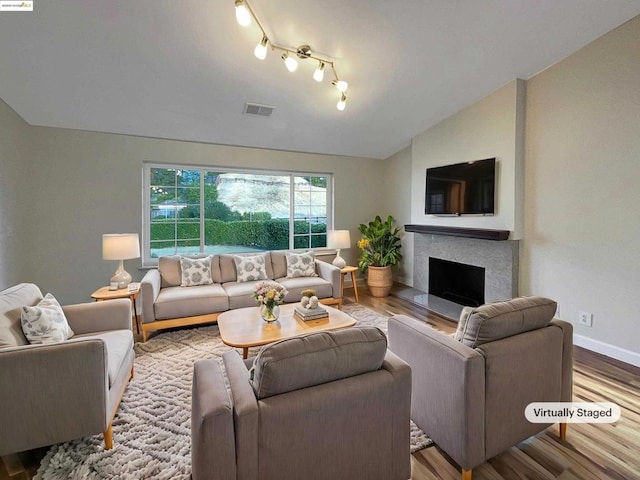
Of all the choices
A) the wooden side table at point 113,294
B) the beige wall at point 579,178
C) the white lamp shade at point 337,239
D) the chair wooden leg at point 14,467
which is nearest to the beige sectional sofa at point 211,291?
the wooden side table at point 113,294

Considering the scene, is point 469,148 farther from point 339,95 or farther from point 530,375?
point 530,375

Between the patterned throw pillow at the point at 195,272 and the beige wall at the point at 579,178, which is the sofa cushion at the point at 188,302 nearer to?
the patterned throw pillow at the point at 195,272

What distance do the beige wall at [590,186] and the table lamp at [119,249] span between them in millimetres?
4527

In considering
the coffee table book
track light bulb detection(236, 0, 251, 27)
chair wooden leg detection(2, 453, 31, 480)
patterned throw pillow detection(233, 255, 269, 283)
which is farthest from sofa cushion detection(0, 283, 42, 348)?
track light bulb detection(236, 0, 251, 27)

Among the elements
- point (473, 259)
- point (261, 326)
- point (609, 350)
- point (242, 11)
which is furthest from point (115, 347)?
point (609, 350)

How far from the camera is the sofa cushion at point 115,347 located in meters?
1.94

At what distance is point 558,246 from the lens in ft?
11.2

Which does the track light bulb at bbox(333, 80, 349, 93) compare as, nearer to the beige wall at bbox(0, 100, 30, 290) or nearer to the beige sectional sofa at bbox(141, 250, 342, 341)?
the beige sectional sofa at bbox(141, 250, 342, 341)

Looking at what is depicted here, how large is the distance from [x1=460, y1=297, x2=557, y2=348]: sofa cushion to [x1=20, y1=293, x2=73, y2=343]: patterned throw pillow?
8.17ft

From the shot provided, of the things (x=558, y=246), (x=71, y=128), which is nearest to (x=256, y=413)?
(x=558, y=246)

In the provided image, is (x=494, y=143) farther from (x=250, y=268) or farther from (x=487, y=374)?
(x=250, y=268)

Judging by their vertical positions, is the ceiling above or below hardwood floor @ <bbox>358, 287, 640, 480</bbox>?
above

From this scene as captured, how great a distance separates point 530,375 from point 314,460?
1219mm

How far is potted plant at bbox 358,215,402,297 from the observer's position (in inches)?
204
